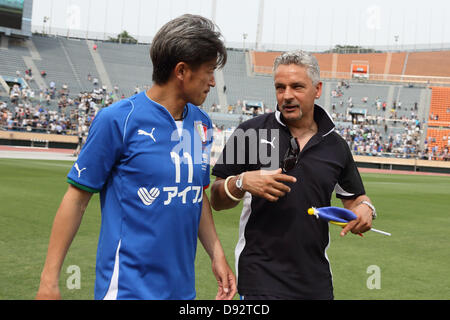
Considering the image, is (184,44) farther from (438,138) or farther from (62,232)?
(438,138)

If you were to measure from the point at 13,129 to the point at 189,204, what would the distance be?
3757cm

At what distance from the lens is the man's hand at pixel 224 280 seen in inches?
108

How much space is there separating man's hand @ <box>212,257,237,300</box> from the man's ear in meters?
1.08

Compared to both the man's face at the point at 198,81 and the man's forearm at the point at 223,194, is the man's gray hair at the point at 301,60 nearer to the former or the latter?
Answer: the man's face at the point at 198,81

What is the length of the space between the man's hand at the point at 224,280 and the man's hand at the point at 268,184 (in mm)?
470

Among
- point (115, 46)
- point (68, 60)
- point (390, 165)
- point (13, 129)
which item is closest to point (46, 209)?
point (13, 129)

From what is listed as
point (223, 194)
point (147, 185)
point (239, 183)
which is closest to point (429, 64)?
point (223, 194)

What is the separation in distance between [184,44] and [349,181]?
1.60 meters

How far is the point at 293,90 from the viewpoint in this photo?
3074mm

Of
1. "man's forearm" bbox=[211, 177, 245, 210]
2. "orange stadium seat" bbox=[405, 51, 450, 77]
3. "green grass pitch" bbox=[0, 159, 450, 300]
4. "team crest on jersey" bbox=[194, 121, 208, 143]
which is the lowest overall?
"green grass pitch" bbox=[0, 159, 450, 300]

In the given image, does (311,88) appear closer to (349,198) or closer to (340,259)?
(349,198)

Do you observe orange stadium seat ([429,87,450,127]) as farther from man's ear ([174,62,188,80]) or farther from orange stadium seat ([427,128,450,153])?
man's ear ([174,62,188,80])

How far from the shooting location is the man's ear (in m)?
2.42

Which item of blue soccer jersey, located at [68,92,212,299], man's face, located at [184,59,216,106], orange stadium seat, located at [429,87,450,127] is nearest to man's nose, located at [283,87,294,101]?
man's face, located at [184,59,216,106]
